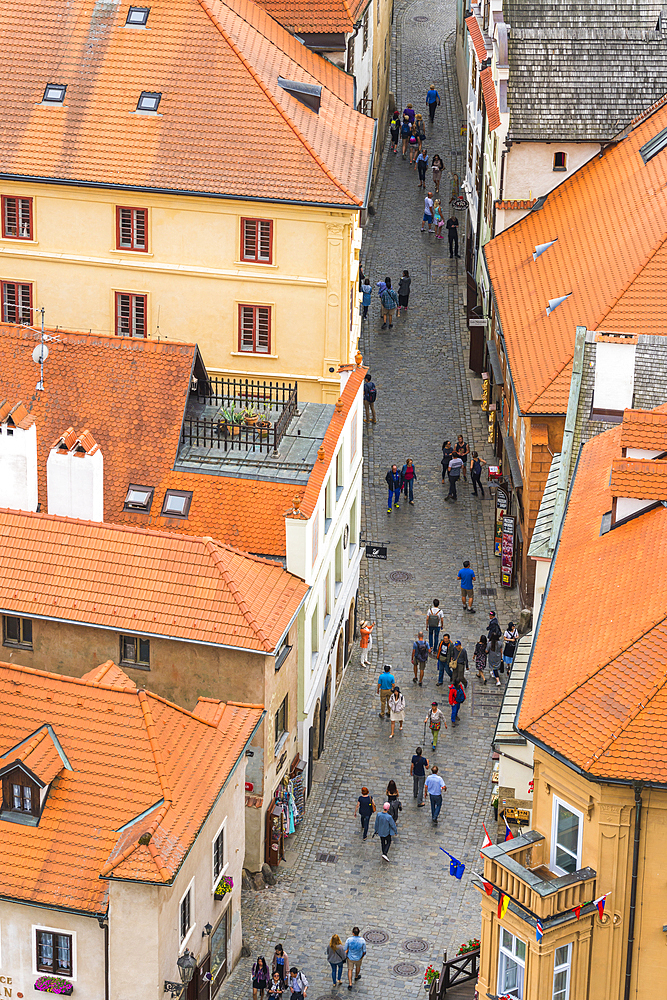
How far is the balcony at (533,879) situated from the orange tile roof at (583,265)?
28902mm

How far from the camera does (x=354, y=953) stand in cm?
5825

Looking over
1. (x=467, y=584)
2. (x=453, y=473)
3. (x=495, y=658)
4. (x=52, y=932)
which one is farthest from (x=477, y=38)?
(x=52, y=932)

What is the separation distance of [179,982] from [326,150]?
3541 centimetres

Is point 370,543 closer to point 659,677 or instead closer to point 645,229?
point 645,229

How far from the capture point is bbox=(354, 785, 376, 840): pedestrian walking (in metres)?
64.8

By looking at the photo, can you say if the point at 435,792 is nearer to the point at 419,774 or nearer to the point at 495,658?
the point at 419,774

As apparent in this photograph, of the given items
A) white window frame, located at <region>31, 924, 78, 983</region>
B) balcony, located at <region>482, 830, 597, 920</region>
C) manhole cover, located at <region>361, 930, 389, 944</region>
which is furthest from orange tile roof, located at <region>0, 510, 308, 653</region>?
balcony, located at <region>482, 830, 597, 920</region>

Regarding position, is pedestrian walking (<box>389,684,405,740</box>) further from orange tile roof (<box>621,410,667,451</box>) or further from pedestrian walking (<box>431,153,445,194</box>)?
pedestrian walking (<box>431,153,445,194</box>)

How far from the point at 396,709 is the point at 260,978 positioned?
14369mm

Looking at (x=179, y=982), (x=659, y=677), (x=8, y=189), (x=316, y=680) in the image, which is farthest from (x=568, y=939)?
(x=8, y=189)

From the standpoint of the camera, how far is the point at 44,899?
169 feet

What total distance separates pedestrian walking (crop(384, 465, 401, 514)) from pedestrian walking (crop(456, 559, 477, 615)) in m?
6.78

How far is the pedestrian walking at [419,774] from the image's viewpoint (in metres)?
66.2

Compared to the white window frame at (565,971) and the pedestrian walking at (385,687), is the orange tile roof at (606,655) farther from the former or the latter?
the pedestrian walking at (385,687)
